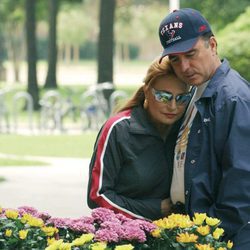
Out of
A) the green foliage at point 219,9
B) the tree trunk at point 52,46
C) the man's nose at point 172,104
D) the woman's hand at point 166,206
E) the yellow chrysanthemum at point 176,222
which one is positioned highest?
the man's nose at point 172,104

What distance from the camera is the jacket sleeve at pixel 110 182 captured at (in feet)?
12.4

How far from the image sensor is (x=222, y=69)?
11.9ft

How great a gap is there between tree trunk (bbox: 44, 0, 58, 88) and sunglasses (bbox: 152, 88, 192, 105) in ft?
112

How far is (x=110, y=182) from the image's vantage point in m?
3.79

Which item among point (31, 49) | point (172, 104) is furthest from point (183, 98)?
point (31, 49)

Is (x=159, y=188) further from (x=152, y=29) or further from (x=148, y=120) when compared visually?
(x=152, y=29)

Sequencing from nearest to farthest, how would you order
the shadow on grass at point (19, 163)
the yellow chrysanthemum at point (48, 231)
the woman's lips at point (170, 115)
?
the yellow chrysanthemum at point (48, 231)
the woman's lips at point (170, 115)
the shadow on grass at point (19, 163)

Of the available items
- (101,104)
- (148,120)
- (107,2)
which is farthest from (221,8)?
(148,120)

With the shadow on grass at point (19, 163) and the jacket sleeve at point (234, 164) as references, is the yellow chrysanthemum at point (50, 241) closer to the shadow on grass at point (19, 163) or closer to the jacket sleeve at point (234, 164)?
the jacket sleeve at point (234, 164)

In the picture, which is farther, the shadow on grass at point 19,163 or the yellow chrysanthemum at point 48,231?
the shadow on grass at point 19,163

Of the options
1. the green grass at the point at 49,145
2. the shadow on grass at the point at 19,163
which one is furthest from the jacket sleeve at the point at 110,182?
the green grass at the point at 49,145

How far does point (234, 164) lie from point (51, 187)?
28.8ft

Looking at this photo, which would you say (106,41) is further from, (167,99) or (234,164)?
(234,164)

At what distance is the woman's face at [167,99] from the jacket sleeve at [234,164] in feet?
1.25
